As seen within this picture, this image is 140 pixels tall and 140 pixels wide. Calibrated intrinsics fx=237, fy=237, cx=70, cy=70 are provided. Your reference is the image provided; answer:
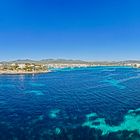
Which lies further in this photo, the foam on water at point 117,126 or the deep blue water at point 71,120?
the foam on water at point 117,126

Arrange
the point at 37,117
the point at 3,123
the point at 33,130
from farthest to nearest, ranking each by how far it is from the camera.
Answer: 1. the point at 37,117
2. the point at 3,123
3. the point at 33,130

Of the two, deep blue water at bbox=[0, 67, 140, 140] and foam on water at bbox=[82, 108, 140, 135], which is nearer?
deep blue water at bbox=[0, 67, 140, 140]

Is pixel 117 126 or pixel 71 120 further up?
pixel 71 120

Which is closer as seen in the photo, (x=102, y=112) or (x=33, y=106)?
(x=102, y=112)

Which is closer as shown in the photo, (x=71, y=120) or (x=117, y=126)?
(x=117, y=126)

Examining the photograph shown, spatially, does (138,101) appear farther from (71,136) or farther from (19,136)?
(19,136)

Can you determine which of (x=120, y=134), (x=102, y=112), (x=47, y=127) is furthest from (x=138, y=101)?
(x=47, y=127)

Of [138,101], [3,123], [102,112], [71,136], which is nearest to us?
[71,136]
